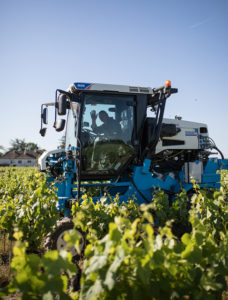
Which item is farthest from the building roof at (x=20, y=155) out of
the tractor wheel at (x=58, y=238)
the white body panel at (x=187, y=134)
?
the tractor wheel at (x=58, y=238)

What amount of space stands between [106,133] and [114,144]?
0.28 metres

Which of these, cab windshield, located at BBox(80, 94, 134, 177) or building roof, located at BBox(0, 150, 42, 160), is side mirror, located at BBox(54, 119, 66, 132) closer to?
cab windshield, located at BBox(80, 94, 134, 177)

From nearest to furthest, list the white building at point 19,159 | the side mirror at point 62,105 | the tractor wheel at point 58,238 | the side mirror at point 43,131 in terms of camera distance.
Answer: the tractor wheel at point 58,238 < the side mirror at point 62,105 < the side mirror at point 43,131 < the white building at point 19,159

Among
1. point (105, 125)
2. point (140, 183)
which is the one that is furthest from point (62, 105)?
point (140, 183)

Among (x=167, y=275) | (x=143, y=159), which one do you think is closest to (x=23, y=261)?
(x=167, y=275)

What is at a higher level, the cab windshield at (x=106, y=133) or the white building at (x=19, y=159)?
the cab windshield at (x=106, y=133)

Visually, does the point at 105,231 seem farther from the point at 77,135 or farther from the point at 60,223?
the point at 77,135

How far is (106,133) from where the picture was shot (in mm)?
4465

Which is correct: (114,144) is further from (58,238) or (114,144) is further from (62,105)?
(58,238)

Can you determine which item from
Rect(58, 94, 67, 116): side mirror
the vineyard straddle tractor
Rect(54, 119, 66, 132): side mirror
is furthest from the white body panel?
Rect(58, 94, 67, 116): side mirror

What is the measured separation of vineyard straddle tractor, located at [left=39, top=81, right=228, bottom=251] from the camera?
4309 mm

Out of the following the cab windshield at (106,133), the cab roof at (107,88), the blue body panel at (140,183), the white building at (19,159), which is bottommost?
the white building at (19,159)

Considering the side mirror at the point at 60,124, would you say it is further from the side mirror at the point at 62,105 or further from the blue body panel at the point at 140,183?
the blue body panel at the point at 140,183

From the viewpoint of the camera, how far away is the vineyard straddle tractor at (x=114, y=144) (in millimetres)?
4309
